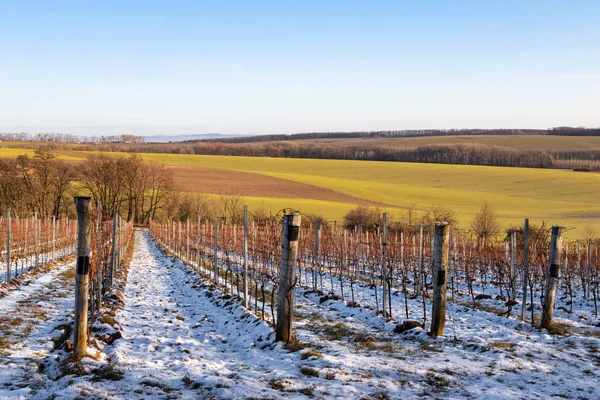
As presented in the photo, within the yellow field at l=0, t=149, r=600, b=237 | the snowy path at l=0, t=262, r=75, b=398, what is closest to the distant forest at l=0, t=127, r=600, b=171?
the yellow field at l=0, t=149, r=600, b=237

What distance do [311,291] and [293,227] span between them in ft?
22.0

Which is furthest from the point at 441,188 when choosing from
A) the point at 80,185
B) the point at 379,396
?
the point at 379,396

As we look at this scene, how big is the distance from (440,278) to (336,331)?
81.0 inches

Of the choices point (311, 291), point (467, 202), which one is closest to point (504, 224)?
point (467, 202)

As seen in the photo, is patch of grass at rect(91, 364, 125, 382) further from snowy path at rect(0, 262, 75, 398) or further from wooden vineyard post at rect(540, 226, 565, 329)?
wooden vineyard post at rect(540, 226, 565, 329)

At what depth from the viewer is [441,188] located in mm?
67750

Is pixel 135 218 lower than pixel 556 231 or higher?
lower

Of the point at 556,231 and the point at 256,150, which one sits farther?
the point at 256,150

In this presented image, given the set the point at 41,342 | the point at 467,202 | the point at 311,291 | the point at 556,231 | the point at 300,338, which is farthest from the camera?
the point at 467,202

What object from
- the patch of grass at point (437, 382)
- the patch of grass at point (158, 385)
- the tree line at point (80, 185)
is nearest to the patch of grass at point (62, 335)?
the patch of grass at point (158, 385)

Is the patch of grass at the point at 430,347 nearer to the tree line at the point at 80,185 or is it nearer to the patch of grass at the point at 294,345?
the patch of grass at the point at 294,345

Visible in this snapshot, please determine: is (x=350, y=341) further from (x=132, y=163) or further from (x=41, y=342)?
(x=132, y=163)

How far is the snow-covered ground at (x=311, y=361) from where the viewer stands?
5.65 metres

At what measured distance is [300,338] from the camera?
8.16m
